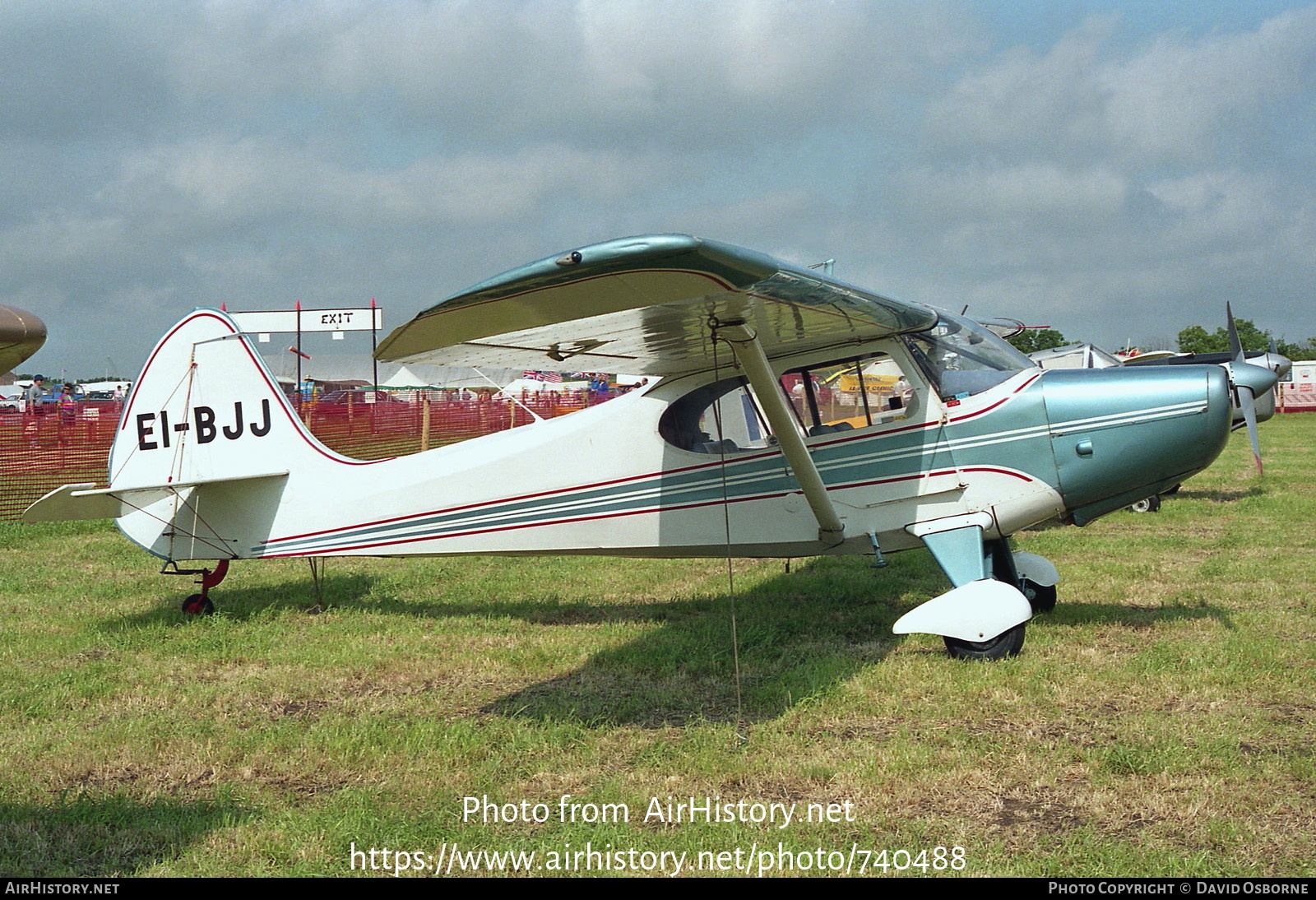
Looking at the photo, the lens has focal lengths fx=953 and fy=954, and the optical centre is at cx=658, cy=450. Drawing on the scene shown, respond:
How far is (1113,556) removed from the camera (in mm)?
9289

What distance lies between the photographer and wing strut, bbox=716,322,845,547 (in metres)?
4.68

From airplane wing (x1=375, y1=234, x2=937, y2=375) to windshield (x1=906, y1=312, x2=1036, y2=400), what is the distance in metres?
0.22

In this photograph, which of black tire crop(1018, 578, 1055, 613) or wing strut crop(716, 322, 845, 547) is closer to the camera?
wing strut crop(716, 322, 845, 547)

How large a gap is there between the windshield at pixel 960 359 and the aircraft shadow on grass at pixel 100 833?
4.58 meters

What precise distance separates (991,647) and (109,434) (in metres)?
18.7

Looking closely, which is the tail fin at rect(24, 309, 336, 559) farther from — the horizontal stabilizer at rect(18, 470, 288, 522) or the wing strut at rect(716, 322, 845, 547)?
the wing strut at rect(716, 322, 845, 547)

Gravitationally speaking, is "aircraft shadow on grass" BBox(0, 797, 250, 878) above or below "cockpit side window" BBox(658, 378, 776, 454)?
below

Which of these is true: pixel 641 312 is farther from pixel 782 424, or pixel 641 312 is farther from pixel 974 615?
pixel 974 615

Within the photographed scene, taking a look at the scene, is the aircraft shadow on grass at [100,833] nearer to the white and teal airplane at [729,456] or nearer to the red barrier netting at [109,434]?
the white and teal airplane at [729,456]

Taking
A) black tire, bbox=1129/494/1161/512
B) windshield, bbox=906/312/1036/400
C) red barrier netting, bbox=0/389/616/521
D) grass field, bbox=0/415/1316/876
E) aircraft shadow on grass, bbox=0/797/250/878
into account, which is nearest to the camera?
aircraft shadow on grass, bbox=0/797/250/878

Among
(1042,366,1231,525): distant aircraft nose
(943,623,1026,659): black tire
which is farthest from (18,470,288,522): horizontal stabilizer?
(1042,366,1231,525): distant aircraft nose

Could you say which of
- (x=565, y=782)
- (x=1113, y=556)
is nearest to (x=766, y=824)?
(x=565, y=782)
